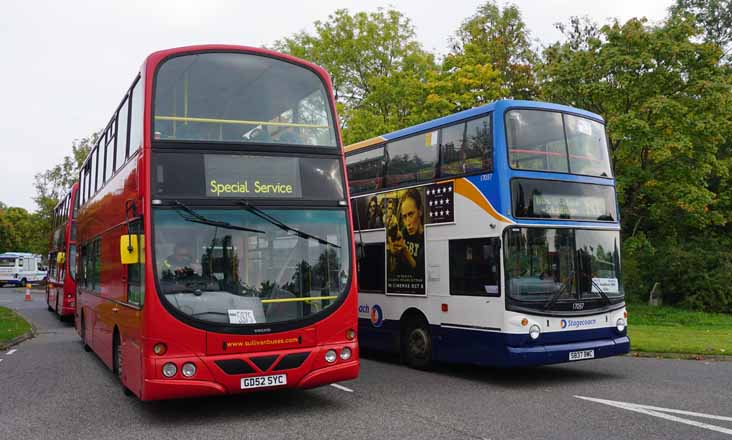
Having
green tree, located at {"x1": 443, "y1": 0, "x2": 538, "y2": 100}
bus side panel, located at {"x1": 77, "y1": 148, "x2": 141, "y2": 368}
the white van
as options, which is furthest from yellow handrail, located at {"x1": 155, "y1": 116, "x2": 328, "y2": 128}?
the white van

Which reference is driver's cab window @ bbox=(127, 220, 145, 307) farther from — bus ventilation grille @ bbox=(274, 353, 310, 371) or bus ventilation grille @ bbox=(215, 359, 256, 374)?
bus ventilation grille @ bbox=(274, 353, 310, 371)

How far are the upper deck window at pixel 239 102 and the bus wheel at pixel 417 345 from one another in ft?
15.3

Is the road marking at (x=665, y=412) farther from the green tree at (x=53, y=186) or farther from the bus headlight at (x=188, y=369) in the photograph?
the green tree at (x=53, y=186)

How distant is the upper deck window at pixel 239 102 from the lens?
8.58 metres

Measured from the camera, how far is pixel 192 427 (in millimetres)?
8109

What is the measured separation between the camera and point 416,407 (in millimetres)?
9008

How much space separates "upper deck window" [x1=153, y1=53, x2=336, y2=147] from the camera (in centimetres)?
858

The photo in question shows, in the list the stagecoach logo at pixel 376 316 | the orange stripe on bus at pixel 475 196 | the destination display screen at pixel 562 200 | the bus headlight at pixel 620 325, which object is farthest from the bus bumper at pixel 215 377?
the stagecoach logo at pixel 376 316

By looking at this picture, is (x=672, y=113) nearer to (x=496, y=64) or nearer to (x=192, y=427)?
(x=496, y=64)

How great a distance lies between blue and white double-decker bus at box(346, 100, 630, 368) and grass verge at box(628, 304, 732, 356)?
4153 millimetres

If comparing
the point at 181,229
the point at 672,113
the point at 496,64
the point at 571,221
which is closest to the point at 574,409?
the point at 571,221

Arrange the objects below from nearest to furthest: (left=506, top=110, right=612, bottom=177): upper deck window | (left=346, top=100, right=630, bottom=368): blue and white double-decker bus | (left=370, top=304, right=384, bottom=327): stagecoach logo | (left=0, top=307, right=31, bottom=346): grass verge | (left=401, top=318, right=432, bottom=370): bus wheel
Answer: (left=346, top=100, right=630, bottom=368): blue and white double-decker bus
(left=506, top=110, right=612, bottom=177): upper deck window
(left=401, top=318, right=432, bottom=370): bus wheel
(left=370, top=304, right=384, bottom=327): stagecoach logo
(left=0, top=307, right=31, bottom=346): grass verge

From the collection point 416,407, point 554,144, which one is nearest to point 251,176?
point 416,407

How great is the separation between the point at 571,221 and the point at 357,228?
500cm
